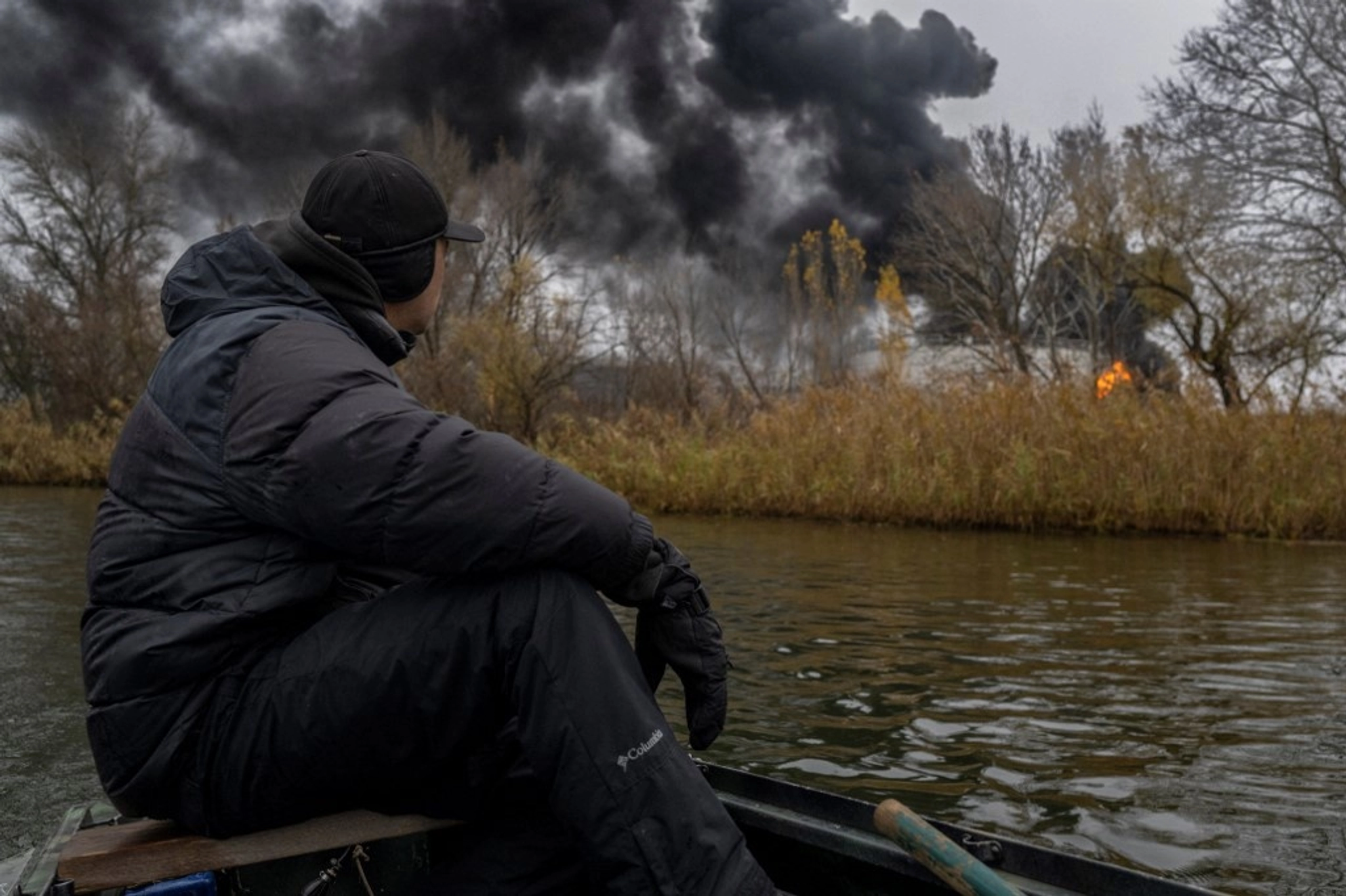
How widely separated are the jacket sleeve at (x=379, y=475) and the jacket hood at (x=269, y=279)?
194 millimetres

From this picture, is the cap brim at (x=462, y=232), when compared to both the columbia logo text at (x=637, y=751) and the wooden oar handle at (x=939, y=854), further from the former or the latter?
the wooden oar handle at (x=939, y=854)

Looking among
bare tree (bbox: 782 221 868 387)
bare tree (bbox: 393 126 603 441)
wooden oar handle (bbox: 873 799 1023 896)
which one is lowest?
wooden oar handle (bbox: 873 799 1023 896)

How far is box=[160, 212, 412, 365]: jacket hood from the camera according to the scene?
7.96 ft

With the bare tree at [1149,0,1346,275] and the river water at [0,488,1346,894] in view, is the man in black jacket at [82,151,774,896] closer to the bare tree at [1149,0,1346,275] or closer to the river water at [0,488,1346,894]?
the river water at [0,488,1346,894]

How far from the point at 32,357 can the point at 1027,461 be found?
25.3 metres

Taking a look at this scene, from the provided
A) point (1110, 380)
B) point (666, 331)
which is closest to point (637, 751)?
point (1110, 380)

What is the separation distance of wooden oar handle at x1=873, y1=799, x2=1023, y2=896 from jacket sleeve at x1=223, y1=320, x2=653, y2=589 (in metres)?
0.76

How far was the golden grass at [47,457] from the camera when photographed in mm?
24094

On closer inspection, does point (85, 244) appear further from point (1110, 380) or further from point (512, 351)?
point (1110, 380)

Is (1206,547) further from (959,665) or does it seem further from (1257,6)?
(1257,6)

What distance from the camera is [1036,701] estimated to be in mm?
5484

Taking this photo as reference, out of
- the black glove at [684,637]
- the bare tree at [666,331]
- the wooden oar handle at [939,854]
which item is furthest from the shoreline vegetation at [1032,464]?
the bare tree at [666,331]

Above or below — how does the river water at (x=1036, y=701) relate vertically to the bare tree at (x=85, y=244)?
below

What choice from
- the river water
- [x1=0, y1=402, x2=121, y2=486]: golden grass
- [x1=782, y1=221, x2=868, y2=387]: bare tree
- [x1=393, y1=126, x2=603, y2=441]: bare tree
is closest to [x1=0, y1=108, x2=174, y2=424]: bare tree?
[x1=0, y1=402, x2=121, y2=486]: golden grass
